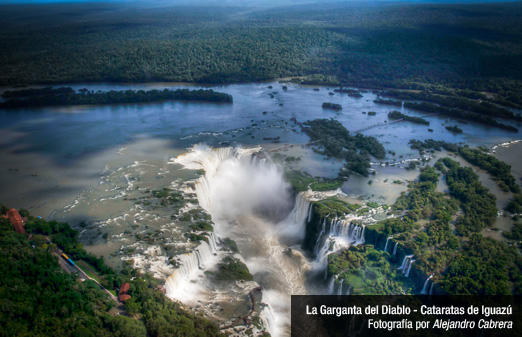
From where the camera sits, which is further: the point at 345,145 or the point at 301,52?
the point at 301,52

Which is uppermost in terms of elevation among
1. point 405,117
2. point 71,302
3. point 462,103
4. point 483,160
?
point 462,103

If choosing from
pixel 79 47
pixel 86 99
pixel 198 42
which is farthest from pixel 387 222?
pixel 79 47

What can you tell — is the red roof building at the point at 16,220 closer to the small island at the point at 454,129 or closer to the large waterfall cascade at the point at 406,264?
the large waterfall cascade at the point at 406,264

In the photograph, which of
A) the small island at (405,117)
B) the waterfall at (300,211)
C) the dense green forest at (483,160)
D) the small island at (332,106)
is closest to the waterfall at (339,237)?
the waterfall at (300,211)

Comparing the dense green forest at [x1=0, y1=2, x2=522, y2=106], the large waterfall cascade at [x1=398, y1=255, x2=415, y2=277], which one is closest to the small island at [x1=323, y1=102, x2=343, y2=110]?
the dense green forest at [x1=0, y1=2, x2=522, y2=106]

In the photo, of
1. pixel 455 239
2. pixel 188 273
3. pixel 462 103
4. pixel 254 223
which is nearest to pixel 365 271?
pixel 455 239
